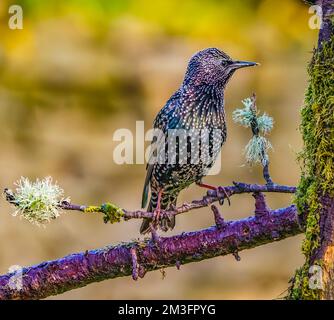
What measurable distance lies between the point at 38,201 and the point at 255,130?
0.80 meters

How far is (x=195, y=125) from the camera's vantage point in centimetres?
338

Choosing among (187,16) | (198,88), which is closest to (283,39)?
(187,16)

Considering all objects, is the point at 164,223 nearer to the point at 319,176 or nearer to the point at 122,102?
the point at 319,176

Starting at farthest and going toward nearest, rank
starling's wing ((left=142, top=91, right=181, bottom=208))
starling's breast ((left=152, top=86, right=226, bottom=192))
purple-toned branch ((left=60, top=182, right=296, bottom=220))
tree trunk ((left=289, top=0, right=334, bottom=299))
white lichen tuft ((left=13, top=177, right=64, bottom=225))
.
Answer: starling's wing ((left=142, top=91, right=181, bottom=208)) < starling's breast ((left=152, top=86, right=226, bottom=192)) < purple-toned branch ((left=60, top=182, right=296, bottom=220)) < white lichen tuft ((left=13, top=177, right=64, bottom=225)) < tree trunk ((left=289, top=0, right=334, bottom=299))

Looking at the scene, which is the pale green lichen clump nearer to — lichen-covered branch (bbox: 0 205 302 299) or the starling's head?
lichen-covered branch (bbox: 0 205 302 299)

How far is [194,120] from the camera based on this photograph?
341 cm

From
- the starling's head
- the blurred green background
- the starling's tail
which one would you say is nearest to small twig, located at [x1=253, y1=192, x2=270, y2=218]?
the starling's tail

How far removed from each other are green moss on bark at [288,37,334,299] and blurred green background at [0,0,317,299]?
3632mm

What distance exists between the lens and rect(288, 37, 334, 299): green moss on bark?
2143 mm

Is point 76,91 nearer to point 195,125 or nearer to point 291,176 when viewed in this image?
point 291,176

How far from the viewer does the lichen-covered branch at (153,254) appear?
2.47 meters

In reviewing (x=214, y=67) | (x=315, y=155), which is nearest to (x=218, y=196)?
(x=315, y=155)

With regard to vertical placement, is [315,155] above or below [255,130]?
below

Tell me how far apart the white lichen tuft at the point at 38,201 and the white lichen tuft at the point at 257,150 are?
68 centimetres
